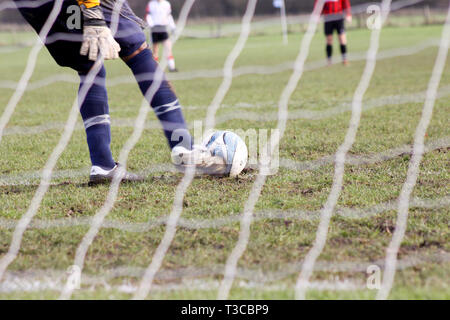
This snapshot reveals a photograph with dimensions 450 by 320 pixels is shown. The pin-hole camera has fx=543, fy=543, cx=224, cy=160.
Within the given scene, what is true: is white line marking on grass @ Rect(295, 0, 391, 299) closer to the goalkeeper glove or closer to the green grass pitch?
the green grass pitch

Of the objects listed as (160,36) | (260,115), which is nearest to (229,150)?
(260,115)

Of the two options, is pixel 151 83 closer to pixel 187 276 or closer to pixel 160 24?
pixel 187 276

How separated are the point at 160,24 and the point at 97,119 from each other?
891 centimetres

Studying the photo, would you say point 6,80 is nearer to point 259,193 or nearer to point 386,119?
point 386,119

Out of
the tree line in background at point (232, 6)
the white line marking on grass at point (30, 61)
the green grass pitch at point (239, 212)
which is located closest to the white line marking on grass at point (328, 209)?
the green grass pitch at point (239, 212)

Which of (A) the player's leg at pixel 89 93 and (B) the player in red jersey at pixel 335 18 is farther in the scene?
(B) the player in red jersey at pixel 335 18

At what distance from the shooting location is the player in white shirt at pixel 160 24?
11.3m

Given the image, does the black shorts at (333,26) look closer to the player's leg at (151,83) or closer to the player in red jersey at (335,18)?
the player in red jersey at (335,18)

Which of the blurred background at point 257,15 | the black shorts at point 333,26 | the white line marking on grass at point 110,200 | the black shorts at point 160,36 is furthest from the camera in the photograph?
the blurred background at point 257,15

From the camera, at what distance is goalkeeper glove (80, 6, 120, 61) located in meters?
2.66

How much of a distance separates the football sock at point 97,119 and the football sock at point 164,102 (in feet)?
0.68

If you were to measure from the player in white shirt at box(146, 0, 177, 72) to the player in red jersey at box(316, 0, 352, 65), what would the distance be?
3.27 metres

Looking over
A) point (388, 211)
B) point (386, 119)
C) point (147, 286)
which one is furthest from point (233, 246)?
point (386, 119)

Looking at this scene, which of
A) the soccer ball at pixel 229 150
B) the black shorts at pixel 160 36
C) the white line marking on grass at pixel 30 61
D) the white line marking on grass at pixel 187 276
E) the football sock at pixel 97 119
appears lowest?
the white line marking on grass at pixel 187 276
